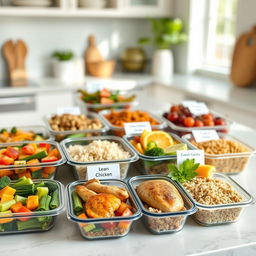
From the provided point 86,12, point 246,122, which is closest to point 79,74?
point 86,12

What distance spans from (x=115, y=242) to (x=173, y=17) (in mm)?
3527

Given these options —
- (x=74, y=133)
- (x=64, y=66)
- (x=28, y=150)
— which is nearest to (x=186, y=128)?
(x=74, y=133)

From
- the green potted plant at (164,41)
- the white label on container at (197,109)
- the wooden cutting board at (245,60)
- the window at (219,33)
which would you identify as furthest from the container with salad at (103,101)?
the window at (219,33)

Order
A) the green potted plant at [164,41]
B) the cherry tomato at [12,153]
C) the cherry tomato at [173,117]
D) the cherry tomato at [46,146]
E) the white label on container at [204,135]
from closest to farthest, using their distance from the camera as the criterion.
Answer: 1. the cherry tomato at [12,153]
2. the cherry tomato at [46,146]
3. the white label on container at [204,135]
4. the cherry tomato at [173,117]
5. the green potted plant at [164,41]

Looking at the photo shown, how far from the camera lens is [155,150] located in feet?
4.48

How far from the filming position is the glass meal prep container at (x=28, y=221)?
985mm

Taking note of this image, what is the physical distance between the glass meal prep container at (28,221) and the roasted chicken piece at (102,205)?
74 mm

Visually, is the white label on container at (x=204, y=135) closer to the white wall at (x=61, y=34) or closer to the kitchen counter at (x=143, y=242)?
the kitchen counter at (x=143, y=242)

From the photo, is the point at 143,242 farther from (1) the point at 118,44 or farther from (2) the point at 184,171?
(1) the point at 118,44

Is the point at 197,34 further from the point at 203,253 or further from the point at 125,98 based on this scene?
the point at 203,253

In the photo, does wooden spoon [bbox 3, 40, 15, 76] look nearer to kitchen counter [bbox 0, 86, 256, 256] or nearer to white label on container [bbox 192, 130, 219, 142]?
white label on container [bbox 192, 130, 219, 142]

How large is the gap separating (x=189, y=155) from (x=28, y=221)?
1.83 ft

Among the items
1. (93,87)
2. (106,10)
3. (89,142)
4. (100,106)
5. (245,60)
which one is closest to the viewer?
(89,142)

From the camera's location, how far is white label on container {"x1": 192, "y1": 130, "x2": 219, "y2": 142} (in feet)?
5.13
